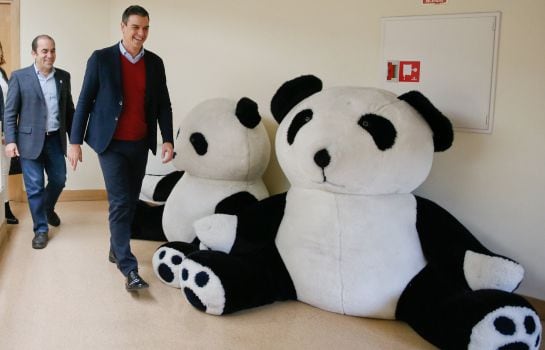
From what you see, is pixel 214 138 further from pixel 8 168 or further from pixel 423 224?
pixel 8 168

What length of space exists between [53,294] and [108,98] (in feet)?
3.41

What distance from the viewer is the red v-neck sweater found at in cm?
294

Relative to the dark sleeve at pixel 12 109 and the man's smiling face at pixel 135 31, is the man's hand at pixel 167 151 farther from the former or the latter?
the dark sleeve at pixel 12 109

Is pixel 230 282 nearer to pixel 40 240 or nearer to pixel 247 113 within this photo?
pixel 247 113

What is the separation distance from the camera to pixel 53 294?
2.91m

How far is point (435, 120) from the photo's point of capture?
2668 millimetres

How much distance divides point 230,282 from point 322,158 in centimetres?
72

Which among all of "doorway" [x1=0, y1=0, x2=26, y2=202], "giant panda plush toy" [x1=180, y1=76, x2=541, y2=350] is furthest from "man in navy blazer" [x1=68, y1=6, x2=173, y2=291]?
"doorway" [x1=0, y1=0, x2=26, y2=202]

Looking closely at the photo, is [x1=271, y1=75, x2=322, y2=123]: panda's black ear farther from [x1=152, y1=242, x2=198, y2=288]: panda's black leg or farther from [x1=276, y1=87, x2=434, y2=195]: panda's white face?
[x1=152, y1=242, x2=198, y2=288]: panda's black leg

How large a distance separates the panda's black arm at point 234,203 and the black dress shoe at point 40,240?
1.21 meters

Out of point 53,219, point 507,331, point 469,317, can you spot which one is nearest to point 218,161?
point 53,219

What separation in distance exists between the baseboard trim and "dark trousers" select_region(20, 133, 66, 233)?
1.16 metres

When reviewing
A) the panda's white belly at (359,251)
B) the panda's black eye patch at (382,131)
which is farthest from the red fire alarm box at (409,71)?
the panda's white belly at (359,251)

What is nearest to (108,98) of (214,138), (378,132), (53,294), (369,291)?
(214,138)
